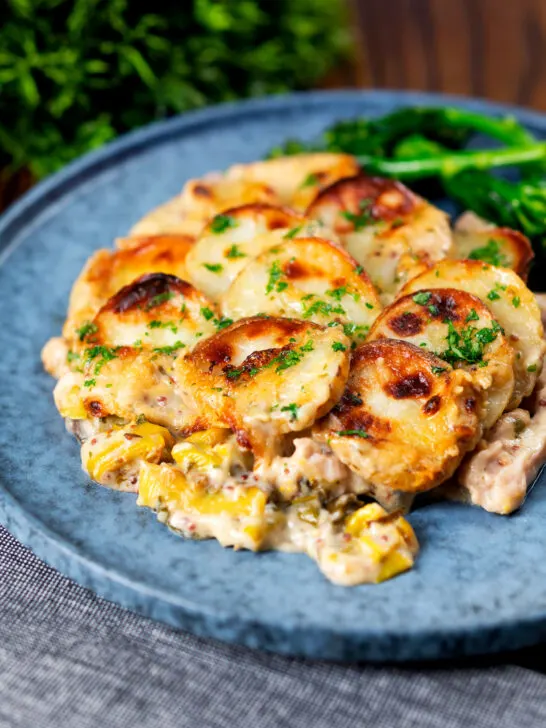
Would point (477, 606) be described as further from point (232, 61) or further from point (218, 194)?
point (232, 61)

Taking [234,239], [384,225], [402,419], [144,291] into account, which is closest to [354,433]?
[402,419]

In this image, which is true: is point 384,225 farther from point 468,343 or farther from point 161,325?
point 161,325

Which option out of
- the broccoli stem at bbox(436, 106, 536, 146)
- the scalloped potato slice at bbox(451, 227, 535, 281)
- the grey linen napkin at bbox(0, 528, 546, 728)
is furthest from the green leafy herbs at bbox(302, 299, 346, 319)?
the broccoli stem at bbox(436, 106, 536, 146)

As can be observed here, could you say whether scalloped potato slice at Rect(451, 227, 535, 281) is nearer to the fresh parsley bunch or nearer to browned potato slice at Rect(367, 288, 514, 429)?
browned potato slice at Rect(367, 288, 514, 429)

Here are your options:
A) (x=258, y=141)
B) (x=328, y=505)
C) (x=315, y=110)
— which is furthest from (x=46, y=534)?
(x=315, y=110)

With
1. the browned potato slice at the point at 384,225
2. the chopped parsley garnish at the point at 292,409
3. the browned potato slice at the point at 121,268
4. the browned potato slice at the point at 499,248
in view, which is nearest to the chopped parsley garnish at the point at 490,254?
the browned potato slice at the point at 499,248
